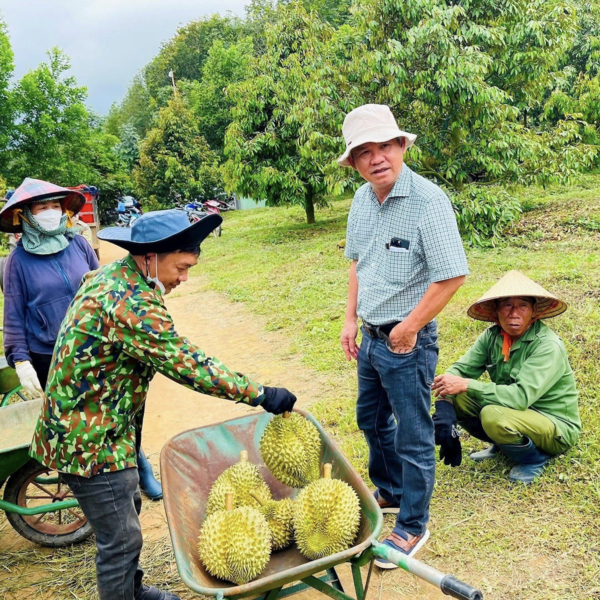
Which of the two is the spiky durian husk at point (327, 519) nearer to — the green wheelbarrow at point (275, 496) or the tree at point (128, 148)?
the green wheelbarrow at point (275, 496)

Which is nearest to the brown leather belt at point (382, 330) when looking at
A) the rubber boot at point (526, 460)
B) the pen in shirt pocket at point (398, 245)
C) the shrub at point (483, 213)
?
the pen in shirt pocket at point (398, 245)

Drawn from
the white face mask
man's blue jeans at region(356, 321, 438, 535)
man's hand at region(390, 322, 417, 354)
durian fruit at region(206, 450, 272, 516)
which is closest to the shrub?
man's blue jeans at region(356, 321, 438, 535)

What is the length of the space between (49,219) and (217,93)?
28185mm

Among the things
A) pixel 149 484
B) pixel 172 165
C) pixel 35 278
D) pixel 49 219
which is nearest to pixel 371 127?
pixel 49 219

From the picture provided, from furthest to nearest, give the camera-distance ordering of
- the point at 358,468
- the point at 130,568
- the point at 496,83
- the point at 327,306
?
1. the point at 496,83
2. the point at 327,306
3. the point at 358,468
4. the point at 130,568

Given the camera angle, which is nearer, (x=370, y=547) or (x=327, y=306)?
(x=370, y=547)

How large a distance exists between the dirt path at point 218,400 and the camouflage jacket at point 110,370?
126 cm

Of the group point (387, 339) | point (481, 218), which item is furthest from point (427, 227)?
point (481, 218)

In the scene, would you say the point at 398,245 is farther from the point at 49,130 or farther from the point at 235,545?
the point at 49,130

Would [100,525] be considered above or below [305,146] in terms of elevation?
below

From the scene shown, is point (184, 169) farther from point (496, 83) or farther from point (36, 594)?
point (36, 594)

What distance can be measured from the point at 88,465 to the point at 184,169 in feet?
61.8

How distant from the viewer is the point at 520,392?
3.19m

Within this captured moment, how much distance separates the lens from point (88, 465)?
2.11m
